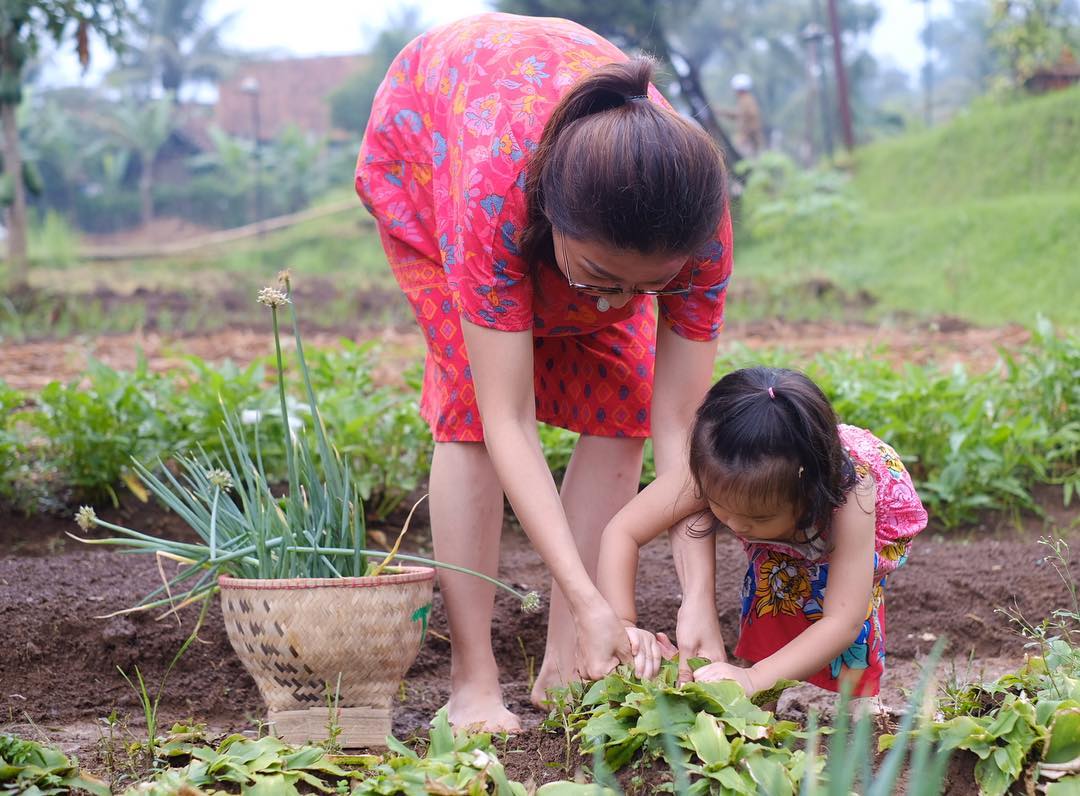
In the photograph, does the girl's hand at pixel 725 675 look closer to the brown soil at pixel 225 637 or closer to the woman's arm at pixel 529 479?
the woman's arm at pixel 529 479

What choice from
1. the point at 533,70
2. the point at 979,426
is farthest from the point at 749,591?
the point at 979,426

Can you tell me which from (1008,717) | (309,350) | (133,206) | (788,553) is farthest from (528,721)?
(133,206)

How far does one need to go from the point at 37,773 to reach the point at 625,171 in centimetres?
110

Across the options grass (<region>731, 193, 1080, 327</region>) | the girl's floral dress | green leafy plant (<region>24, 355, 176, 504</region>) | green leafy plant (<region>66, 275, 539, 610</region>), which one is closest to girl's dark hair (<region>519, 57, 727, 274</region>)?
green leafy plant (<region>66, 275, 539, 610</region>)

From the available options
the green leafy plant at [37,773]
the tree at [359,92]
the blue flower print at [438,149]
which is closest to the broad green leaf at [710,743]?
the green leafy plant at [37,773]

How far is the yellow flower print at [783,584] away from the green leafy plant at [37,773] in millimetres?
1193

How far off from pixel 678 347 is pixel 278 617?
808 mm

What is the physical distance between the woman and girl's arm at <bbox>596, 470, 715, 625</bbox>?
0.06 metres

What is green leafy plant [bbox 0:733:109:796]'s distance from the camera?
1398mm

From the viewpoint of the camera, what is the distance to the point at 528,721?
2.11m

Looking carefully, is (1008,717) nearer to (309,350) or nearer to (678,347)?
(678,347)

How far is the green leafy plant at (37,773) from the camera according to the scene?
1398 millimetres

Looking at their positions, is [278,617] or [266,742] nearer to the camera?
[266,742]

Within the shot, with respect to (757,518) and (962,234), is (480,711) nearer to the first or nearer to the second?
(757,518)
